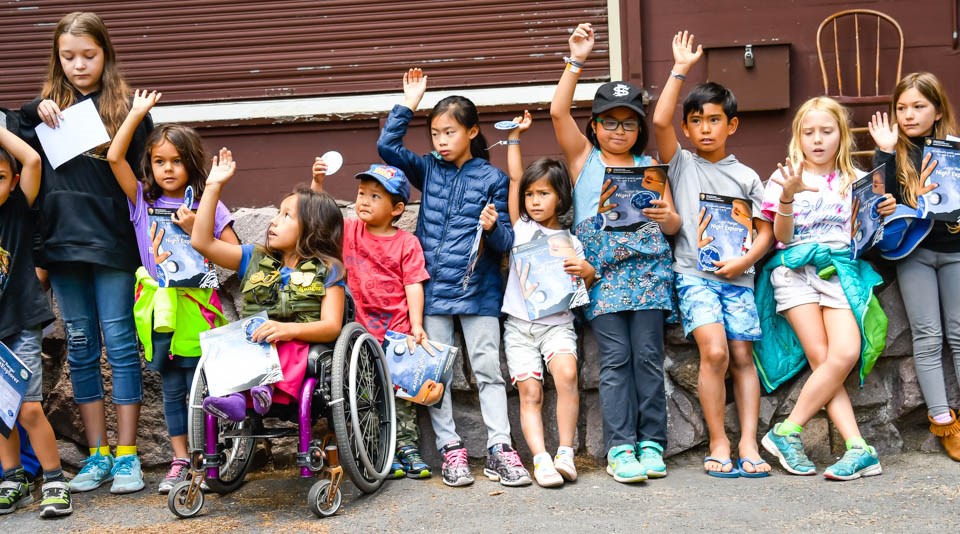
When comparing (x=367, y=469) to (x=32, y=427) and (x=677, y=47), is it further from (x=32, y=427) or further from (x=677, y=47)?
(x=677, y=47)

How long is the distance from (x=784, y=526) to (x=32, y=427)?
2906 mm

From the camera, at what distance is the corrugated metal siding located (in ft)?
21.6

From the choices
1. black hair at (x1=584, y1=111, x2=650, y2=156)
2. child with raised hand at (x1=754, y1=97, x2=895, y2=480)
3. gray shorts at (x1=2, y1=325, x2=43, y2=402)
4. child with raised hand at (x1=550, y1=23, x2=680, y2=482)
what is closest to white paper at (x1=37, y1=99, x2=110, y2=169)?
gray shorts at (x1=2, y1=325, x2=43, y2=402)

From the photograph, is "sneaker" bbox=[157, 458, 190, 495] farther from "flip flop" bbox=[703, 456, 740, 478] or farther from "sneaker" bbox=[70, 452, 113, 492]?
"flip flop" bbox=[703, 456, 740, 478]

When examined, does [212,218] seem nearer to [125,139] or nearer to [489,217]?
[125,139]

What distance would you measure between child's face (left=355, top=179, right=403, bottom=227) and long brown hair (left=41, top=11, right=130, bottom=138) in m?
1.09

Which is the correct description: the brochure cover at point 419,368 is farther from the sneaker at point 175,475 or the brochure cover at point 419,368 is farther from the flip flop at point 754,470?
the flip flop at point 754,470

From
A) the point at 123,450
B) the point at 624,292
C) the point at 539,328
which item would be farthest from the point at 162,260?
the point at 624,292

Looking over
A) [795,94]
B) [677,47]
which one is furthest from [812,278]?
[795,94]

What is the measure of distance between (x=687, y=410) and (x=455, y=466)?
1085 mm

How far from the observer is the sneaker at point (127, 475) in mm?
4254

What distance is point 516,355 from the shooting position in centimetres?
441

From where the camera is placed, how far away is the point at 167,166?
4.30 meters

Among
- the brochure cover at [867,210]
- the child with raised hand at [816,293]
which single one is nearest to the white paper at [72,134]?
the child with raised hand at [816,293]
